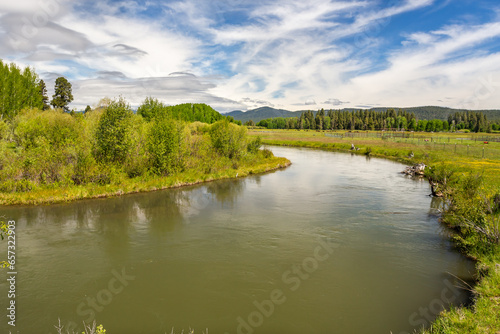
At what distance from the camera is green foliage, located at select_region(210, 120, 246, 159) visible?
138 ft

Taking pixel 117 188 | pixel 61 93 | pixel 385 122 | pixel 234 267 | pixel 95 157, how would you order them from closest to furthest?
pixel 234 267
pixel 117 188
pixel 95 157
pixel 61 93
pixel 385 122

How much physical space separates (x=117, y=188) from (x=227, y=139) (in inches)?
761

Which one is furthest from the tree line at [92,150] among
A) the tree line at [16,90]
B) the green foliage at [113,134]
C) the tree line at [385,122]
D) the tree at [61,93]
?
the tree line at [385,122]

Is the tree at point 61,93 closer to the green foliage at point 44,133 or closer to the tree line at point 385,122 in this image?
the green foliage at point 44,133

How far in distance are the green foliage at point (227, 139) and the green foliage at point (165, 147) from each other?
9083 mm

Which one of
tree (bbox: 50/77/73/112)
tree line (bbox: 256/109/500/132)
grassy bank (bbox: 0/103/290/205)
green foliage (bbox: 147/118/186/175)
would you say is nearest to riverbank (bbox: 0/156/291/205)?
grassy bank (bbox: 0/103/290/205)

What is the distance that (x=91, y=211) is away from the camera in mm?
21453

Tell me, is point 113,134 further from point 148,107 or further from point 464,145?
point 464,145

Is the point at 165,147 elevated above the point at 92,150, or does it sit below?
above

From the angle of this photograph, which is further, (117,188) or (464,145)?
(464,145)

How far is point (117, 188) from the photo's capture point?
86.2 feet

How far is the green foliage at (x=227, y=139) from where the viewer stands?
4212 cm

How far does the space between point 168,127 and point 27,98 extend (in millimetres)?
40653

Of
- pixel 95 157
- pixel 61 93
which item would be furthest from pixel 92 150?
pixel 61 93
